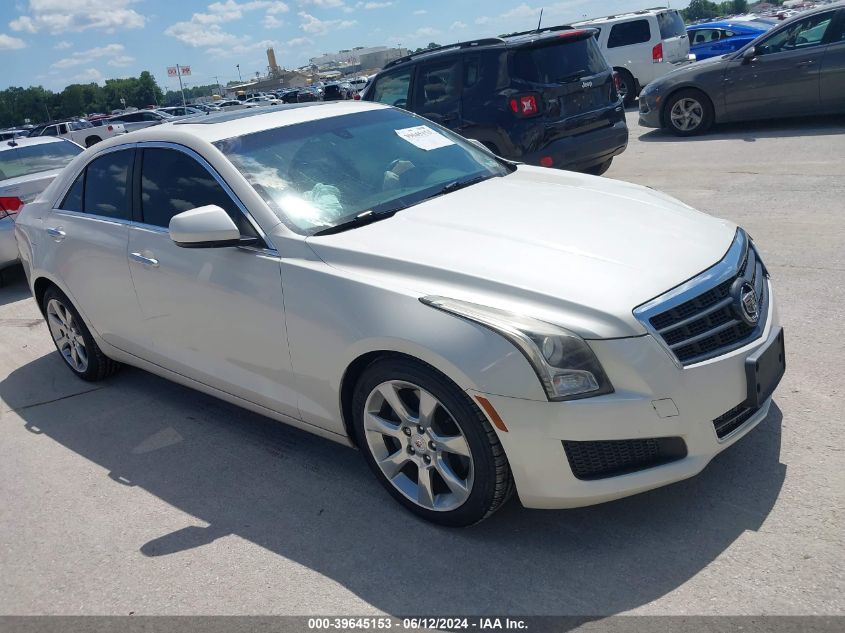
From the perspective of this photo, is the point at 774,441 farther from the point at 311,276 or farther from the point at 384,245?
the point at 311,276

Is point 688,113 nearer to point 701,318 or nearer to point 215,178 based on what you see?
point 215,178

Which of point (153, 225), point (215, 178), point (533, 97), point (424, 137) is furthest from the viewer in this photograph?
point (533, 97)

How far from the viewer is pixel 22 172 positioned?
9328mm

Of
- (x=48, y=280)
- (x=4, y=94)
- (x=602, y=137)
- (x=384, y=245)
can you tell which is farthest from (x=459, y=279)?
(x=4, y=94)

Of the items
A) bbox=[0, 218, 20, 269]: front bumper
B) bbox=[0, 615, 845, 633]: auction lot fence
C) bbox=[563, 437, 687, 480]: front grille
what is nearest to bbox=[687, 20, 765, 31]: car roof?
bbox=[0, 218, 20, 269]: front bumper

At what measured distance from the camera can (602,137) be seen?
323 inches

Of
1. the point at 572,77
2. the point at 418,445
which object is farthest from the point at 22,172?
the point at 418,445

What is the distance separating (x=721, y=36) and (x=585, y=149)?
17240 mm

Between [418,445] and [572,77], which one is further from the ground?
[572,77]

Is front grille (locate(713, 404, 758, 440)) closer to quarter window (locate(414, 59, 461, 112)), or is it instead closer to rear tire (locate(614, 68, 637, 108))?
quarter window (locate(414, 59, 461, 112))

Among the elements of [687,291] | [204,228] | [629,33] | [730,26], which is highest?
[629,33]

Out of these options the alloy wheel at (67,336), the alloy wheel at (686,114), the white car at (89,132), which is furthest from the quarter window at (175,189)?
the white car at (89,132)

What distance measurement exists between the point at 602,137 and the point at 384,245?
17.7ft

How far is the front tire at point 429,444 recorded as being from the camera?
2990 mm
